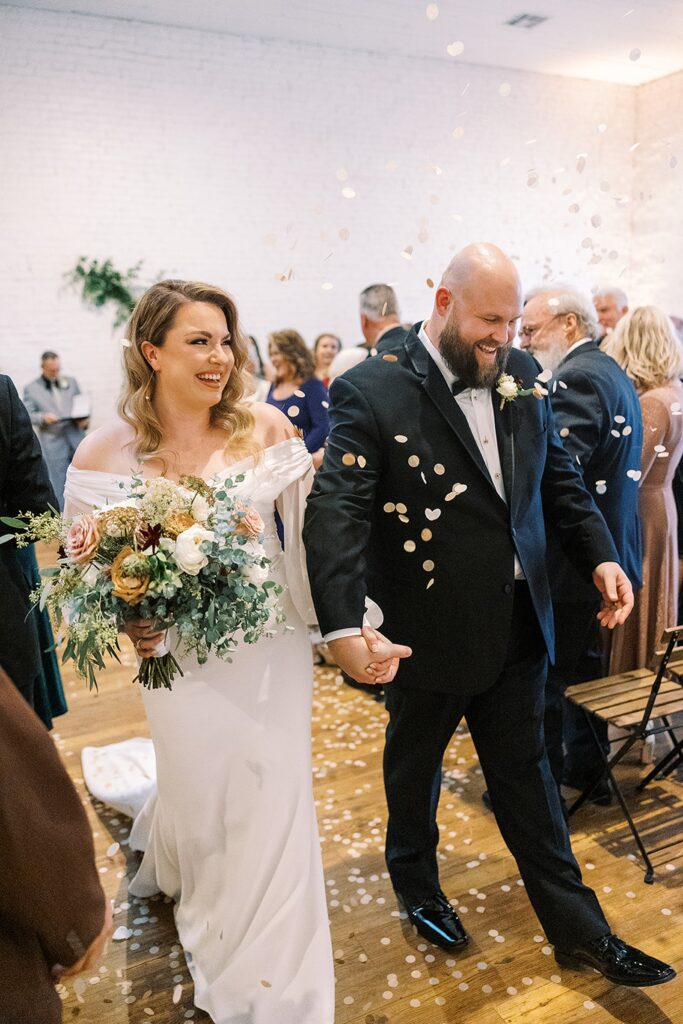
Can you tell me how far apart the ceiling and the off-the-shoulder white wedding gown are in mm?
7435

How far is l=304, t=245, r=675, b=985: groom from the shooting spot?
2.30m

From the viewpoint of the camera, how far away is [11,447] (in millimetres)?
2848

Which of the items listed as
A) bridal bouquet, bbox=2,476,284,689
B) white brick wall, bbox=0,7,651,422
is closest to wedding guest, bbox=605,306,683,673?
bridal bouquet, bbox=2,476,284,689

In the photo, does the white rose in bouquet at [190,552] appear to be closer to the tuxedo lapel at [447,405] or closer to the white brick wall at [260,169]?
the tuxedo lapel at [447,405]

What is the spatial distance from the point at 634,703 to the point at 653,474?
42.1 inches

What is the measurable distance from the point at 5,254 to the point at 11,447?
6.78 m

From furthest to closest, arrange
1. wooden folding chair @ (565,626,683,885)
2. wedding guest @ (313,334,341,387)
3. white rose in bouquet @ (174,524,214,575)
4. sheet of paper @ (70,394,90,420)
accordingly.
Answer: sheet of paper @ (70,394,90,420) < wedding guest @ (313,334,341,387) < wooden folding chair @ (565,626,683,885) < white rose in bouquet @ (174,524,214,575)

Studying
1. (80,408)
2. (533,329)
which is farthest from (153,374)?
(80,408)

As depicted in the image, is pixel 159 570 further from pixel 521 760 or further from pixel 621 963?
pixel 621 963

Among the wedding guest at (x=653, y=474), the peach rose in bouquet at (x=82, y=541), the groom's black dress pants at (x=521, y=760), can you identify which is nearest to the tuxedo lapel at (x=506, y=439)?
the groom's black dress pants at (x=521, y=760)

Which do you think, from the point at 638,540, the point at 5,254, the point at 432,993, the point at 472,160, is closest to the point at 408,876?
the point at 432,993

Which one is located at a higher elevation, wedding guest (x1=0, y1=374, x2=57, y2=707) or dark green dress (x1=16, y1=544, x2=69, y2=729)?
wedding guest (x1=0, y1=374, x2=57, y2=707)

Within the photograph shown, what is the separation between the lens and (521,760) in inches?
99.3

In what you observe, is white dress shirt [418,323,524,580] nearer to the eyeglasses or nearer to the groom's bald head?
the groom's bald head
